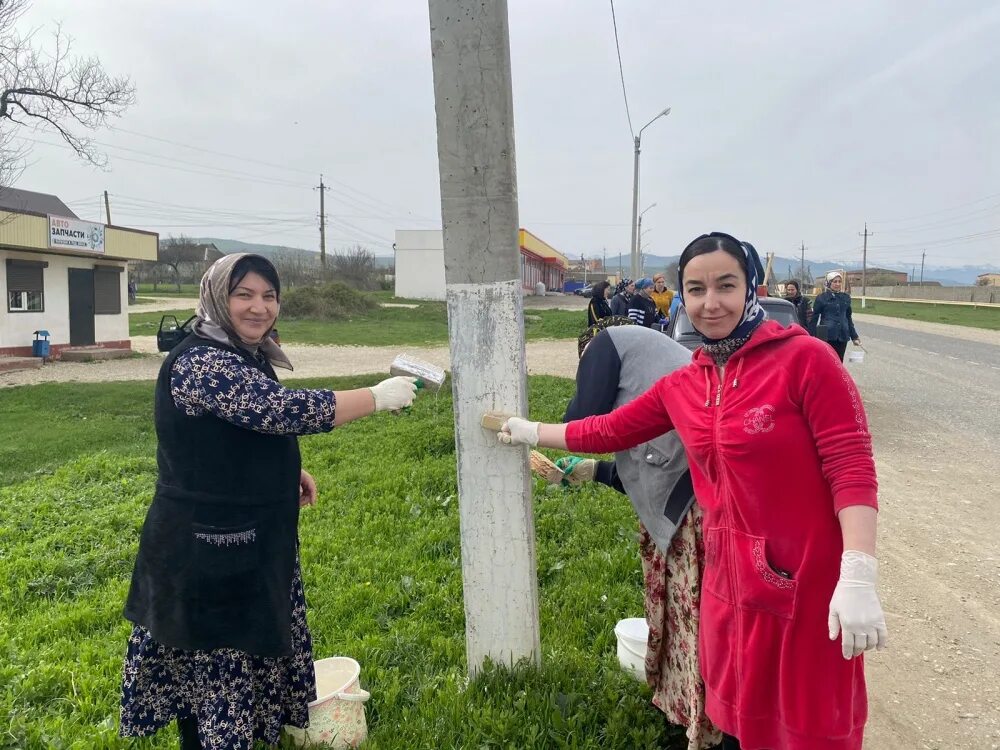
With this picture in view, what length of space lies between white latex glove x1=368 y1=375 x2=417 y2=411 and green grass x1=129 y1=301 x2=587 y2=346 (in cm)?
1851

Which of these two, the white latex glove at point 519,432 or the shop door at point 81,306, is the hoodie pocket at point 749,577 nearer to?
the white latex glove at point 519,432

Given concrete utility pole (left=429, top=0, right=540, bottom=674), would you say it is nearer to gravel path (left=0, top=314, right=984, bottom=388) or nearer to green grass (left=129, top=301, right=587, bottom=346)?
gravel path (left=0, top=314, right=984, bottom=388)

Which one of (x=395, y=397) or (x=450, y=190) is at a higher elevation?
(x=450, y=190)

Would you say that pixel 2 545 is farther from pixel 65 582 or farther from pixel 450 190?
pixel 450 190

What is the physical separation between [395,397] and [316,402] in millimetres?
329

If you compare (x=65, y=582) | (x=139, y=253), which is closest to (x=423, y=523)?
(x=65, y=582)

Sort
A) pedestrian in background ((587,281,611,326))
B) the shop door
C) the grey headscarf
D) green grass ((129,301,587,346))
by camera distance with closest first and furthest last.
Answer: the grey headscarf
pedestrian in background ((587,281,611,326))
the shop door
green grass ((129,301,587,346))

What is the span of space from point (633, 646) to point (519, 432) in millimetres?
1290

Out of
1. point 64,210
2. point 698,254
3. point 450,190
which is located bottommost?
point 698,254

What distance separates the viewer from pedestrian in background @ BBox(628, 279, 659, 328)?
418 inches

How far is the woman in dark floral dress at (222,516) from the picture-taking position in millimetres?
2156

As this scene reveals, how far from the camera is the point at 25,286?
18391mm

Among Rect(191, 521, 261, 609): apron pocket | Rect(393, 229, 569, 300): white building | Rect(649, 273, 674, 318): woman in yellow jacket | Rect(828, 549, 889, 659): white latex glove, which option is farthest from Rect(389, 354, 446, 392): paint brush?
Rect(393, 229, 569, 300): white building

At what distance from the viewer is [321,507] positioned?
6043mm
